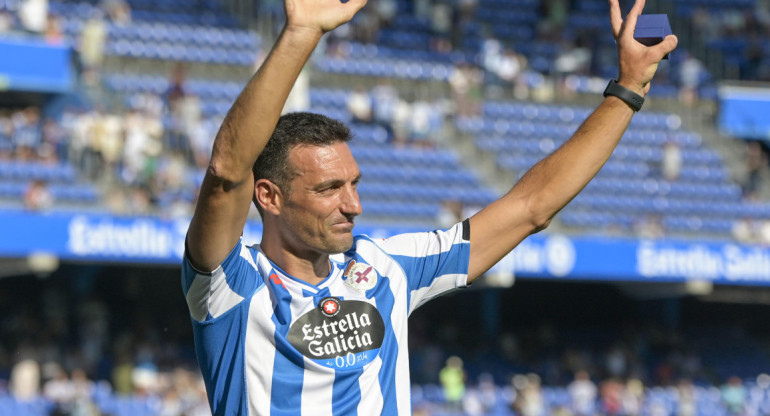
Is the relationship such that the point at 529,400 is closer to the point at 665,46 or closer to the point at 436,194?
the point at 436,194

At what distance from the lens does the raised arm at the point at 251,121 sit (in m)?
2.79

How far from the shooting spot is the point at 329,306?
3307 millimetres

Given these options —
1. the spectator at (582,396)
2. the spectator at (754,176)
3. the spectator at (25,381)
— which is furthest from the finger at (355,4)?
the spectator at (754,176)

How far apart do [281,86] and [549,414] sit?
1559cm

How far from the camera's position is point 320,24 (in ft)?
9.34

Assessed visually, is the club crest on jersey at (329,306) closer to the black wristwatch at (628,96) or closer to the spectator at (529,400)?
the black wristwatch at (628,96)

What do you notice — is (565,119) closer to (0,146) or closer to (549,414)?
(549,414)

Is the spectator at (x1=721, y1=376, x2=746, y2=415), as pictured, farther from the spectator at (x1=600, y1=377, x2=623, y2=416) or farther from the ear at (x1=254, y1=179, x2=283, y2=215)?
the ear at (x1=254, y1=179, x2=283, y2=215)

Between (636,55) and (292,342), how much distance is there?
1277 millimetres

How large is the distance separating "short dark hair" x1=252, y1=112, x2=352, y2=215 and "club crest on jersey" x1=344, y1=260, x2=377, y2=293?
33cm

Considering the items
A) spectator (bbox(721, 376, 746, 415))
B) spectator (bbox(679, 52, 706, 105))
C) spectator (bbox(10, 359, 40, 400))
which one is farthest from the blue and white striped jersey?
spectator (bbox(679, 52, 706, 105))

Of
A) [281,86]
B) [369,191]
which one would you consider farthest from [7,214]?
[281,86]

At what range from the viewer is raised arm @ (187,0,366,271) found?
2.79 m

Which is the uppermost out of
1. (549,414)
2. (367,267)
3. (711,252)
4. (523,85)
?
(367,267)
